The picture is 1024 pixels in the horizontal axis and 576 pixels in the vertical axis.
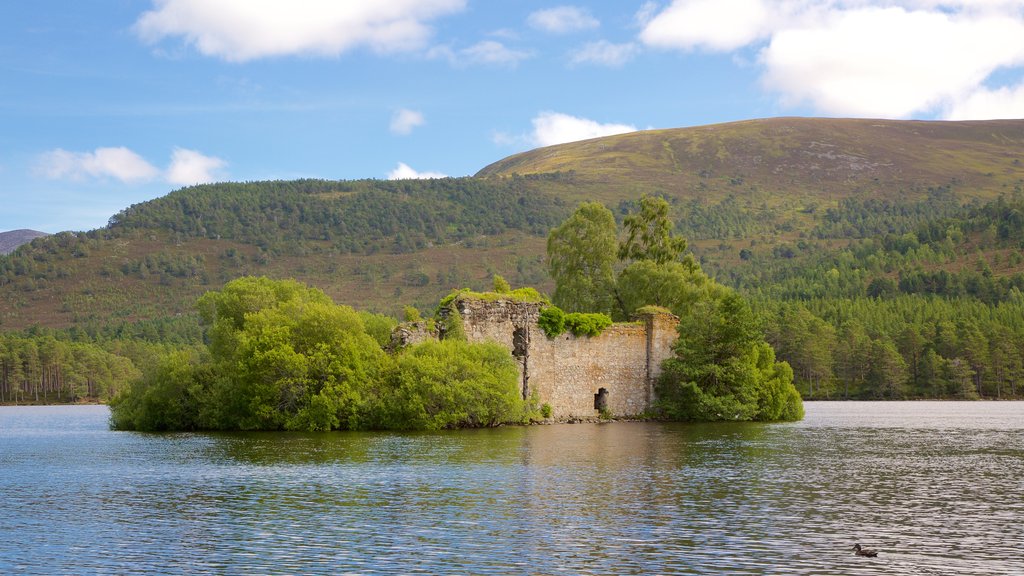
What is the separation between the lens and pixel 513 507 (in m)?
24.1

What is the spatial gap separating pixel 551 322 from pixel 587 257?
1085 centimetres

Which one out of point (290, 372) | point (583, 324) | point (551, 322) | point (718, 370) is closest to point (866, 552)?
point (290, 372)

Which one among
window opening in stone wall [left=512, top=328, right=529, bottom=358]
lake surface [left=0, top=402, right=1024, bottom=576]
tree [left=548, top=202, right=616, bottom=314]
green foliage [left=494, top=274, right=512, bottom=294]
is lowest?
lake surface [left=0, top=402, right=1024, bottom=576]

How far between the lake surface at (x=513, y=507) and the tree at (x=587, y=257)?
2388 cm

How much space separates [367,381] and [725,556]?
109 feet

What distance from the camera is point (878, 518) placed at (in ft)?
73.8

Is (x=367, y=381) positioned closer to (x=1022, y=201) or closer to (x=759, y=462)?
(x=759, y=462)

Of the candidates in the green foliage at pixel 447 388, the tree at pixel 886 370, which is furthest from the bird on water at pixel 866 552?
the tree at pixel 886 370

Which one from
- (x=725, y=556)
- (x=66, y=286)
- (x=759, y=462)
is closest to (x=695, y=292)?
(x=759, y=462)

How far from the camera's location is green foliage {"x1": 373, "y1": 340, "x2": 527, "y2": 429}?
162ft

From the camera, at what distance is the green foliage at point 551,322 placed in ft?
184

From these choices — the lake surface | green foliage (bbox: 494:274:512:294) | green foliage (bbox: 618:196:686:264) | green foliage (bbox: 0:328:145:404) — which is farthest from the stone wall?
green foliage (bbox: 0:328:145:404)

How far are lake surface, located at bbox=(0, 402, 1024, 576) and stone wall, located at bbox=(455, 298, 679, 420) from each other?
12.3 metres

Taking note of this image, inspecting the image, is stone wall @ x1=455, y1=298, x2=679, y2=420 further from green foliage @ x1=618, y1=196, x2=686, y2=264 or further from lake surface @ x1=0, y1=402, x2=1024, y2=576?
lake surface @ x1=0, y1=402, x2=1024, y2=576
